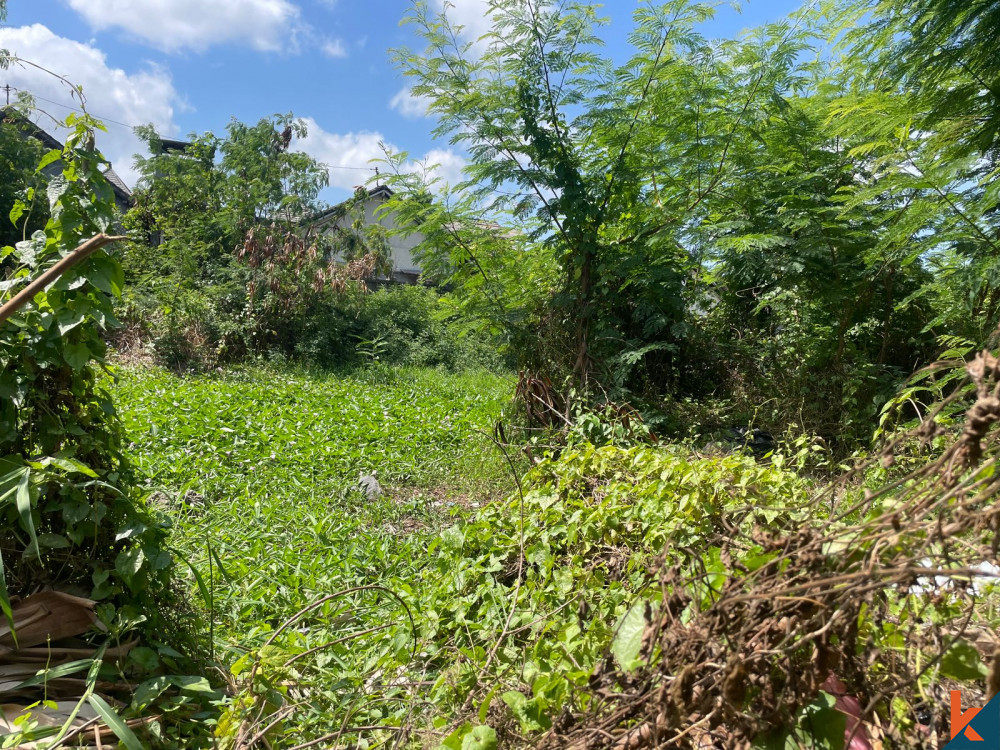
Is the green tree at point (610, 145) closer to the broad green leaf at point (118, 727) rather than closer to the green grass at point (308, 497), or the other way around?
the green grass at point (308, 497)

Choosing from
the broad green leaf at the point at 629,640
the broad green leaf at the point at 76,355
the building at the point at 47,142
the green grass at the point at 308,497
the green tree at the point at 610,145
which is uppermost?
the building at the point at 47,142

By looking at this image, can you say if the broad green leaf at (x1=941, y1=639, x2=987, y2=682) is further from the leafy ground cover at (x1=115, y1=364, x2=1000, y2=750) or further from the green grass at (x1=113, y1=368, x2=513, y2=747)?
the green grass at (x1=113, y1=368, x2=513, y2=747)

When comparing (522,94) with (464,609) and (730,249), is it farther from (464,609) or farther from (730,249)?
(464,609)

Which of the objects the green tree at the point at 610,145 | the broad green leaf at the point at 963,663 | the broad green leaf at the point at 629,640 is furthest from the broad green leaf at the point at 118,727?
the green tree at the point at 610,145

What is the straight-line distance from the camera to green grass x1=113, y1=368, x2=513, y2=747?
8.54 feet

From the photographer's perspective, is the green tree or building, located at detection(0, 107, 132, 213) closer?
the green tree

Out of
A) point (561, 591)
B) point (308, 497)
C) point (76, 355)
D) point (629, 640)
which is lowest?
point (308, 497)

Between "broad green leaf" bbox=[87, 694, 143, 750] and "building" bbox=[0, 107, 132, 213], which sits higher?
"building" bbox=[0, 107, 132, 213]

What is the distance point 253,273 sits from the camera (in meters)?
11.6

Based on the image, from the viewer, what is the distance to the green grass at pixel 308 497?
260 centimetres

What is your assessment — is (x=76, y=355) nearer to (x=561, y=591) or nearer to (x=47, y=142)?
(x=561, y=591)

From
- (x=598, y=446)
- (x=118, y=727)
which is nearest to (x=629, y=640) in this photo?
(x=118, y=727)

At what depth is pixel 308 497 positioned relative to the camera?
4.74m

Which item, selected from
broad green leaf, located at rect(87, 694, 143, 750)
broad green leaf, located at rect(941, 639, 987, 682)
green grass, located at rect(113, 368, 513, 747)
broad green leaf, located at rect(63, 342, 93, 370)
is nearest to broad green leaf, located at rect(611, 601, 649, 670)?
broad green leaf, located at rect(941, 639, 987, 682)
